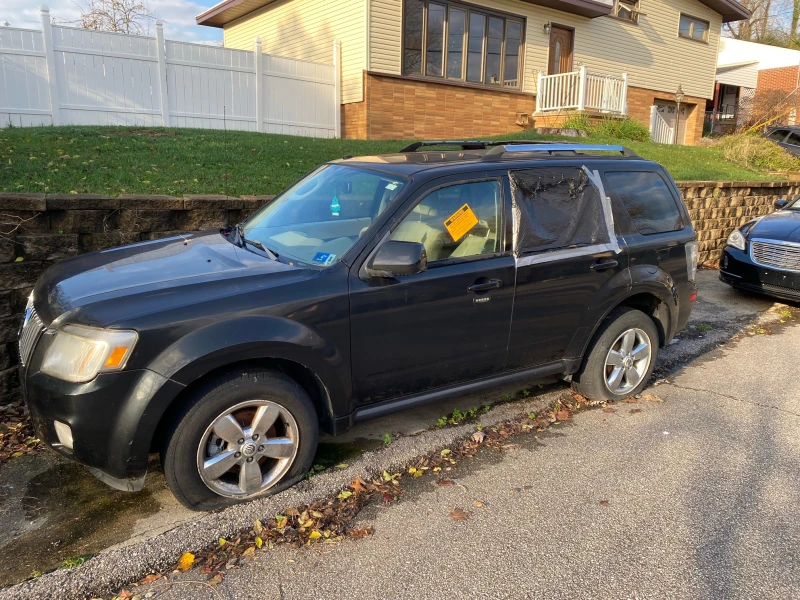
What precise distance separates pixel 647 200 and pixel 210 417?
12.0 feet

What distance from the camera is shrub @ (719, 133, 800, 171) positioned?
14.7m

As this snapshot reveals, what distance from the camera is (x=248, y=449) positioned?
316cm

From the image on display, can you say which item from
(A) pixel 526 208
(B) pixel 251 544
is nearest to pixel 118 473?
(B) pixel 251 544

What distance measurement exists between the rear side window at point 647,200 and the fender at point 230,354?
2.61m

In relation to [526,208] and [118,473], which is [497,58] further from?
[118,473]

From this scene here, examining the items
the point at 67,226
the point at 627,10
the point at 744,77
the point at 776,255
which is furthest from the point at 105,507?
the point at 744,77

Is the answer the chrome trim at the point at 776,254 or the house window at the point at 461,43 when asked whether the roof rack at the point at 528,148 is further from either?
the house window at the point at 461,43

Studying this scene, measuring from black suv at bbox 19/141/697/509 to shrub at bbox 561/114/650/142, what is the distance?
12294mm

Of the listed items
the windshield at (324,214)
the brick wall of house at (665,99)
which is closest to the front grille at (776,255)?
the windshield at (324,214)

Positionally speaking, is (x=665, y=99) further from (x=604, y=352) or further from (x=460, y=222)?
(x=460, y=222)

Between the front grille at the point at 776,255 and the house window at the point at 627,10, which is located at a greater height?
the house window at the point at 627,10

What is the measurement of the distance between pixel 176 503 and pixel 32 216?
8.05 ft

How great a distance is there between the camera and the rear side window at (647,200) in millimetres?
4648

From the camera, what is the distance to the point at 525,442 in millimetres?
4148
